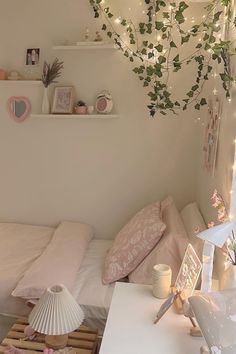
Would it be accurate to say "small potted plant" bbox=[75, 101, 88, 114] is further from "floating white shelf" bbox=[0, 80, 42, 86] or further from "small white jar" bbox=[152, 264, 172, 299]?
"small white jar" bbox=[152, 264, 172, 299]

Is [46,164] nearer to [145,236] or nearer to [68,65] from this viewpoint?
[68,65]

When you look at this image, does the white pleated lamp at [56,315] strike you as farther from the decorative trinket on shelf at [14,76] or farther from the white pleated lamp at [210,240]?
the decorative trinket on shelf at [14,76]

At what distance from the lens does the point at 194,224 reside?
2.27 m

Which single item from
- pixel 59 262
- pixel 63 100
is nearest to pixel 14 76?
pixel 63 100

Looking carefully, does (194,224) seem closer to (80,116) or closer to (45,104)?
(80,116)

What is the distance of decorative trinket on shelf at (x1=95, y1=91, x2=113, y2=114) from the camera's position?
283 cm

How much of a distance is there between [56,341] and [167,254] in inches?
29.0

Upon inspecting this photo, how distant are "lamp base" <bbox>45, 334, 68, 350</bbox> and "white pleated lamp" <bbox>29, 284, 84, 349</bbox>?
0.03 metres

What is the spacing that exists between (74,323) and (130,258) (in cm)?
64

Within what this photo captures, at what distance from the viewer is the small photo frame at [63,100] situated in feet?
9.50

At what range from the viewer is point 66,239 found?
2689mm

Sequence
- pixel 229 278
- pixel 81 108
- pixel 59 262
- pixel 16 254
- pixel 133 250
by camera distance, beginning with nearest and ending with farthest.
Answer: pixel 229 278 → pixel 133 250 → pixel 59 262 → pixel 16 254 → pixel 81 108

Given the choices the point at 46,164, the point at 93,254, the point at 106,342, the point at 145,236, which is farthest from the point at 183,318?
the point at 46,164

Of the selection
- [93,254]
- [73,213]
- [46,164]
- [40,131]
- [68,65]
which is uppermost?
[68,65]
